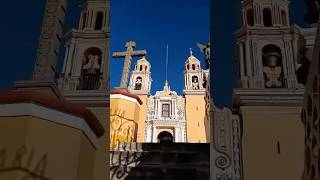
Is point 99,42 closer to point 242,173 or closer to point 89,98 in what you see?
point 89,98

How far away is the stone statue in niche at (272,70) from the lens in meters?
5.78

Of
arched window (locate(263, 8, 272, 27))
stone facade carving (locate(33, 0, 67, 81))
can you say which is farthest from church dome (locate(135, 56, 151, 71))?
stone facade carving (locate(33, 0, 67, 81))

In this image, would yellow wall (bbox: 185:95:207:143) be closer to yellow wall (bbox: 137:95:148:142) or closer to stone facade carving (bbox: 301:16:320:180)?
yellow wall (bbox: 137:95:148:142)

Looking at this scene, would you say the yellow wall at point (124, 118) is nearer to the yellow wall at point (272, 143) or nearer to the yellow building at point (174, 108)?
the yellow building at point (174, 108)

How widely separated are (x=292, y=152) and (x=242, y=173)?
1.92ft

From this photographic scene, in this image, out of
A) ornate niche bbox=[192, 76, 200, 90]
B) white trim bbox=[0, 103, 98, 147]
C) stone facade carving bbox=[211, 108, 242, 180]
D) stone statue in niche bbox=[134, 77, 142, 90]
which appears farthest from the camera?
stone statue in niche bbox=[134, 77, 142, 90]

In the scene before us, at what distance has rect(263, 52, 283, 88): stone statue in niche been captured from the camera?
5.78 metres

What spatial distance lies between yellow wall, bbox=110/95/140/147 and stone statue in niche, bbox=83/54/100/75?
2.40 m

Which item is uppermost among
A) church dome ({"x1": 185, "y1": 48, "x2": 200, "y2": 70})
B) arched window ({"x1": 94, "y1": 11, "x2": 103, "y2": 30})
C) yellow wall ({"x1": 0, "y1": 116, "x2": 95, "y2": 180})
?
church dome ({"x1": 185, "y1": 48, "x2": 200, "y2": 70})

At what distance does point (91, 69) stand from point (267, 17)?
8.11 ft

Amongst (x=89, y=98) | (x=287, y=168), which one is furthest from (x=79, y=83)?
(x=287, y=168)

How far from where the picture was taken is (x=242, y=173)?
518 centimetres

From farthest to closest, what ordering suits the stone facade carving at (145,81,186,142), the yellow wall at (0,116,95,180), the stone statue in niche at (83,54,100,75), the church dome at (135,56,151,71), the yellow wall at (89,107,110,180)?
the church dome at (135,56,151,71), the stone facade carving at (145,81,186,142), the stone statue in niche at (83,54,100,75), the yellow wall at (89,107,110,180), the yellow wall at (0,116,95,180)

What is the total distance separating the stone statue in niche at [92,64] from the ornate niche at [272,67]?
2024 mm
